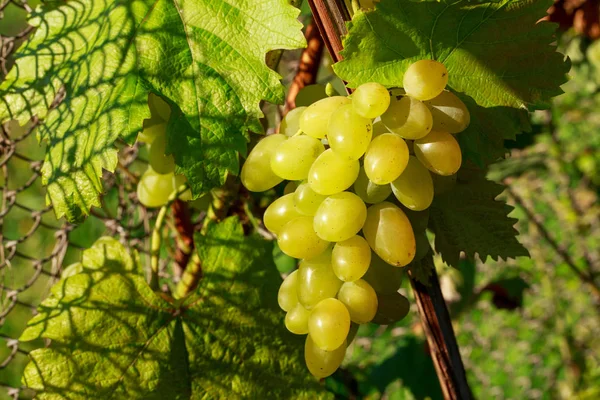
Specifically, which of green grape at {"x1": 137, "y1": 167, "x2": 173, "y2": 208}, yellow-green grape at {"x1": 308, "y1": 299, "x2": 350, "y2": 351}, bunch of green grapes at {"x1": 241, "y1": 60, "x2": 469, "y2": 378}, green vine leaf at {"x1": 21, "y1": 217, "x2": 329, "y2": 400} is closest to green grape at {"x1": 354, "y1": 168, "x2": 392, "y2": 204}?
bunch of green grapes at {"x1": 241, "y1": 60, "x2": 469, "y2": 378}

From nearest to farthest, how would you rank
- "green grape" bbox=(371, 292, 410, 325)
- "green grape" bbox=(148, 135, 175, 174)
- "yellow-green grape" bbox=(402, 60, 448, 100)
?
"yellow-green grape" bbox=(402, 60, 448, 100), "green grape" bbox=(371, 292, 410, 325), "green grape" bbox=(148, 135, 175, 174)

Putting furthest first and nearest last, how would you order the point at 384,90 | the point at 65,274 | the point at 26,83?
the point at 65,274 < the point at 26,83 < the point at 384,90

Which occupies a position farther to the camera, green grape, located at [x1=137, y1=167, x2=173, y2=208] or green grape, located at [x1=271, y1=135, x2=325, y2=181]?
green grape, located at [x1=137, y1=167, x2=173, y2=208]

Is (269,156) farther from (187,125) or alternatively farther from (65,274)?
(65,274)

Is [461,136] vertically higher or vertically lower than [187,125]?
lower

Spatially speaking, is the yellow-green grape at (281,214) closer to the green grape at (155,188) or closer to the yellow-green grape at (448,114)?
the yellow-green grape at (448,114)

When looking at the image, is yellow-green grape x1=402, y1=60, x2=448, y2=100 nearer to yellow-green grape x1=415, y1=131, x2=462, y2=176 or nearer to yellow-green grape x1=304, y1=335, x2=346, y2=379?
yellow-green grape x1=415, y1=131, x2=462, y2=176

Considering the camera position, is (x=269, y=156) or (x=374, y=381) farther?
(x=374, y=381)

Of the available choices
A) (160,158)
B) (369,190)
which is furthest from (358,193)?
(160,158)

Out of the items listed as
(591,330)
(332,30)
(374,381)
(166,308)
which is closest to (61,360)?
(166,308)
